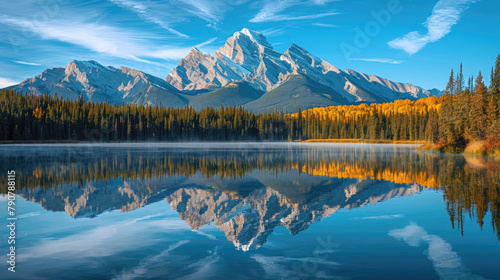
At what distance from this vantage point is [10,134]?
500 ft

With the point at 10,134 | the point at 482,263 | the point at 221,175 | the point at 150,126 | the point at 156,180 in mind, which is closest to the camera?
the point at 482,263

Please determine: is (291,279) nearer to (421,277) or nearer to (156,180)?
(421,277)

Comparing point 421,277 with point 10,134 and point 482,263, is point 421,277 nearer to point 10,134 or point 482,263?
point 482,263

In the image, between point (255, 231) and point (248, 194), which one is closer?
point (255, 231)

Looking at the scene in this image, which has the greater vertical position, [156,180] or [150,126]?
[150,126]

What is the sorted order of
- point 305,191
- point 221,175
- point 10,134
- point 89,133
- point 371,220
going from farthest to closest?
point 89,133
point 10,134
point 221,175
point 305,191
point 371,220

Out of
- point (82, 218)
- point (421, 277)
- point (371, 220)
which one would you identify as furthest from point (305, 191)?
point (421, 277)

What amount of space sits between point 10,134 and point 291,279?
171988 millimetres

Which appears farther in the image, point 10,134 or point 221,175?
point 10,134

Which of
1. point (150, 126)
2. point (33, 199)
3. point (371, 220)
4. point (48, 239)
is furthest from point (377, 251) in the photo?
point (150, 126)

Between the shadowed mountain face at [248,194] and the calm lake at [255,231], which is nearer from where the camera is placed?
the calm lake at [255,231]

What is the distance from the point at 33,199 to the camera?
66.2ft

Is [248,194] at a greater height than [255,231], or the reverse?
[248,194]

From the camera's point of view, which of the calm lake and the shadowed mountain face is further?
the shadowed mountain face
